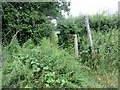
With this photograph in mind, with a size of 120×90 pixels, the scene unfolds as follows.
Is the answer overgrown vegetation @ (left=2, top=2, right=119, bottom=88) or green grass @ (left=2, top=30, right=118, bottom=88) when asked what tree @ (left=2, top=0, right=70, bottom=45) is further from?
green grass @ (left=2, top=30, right=118, bottom=88)

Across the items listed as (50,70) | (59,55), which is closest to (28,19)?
(59,55)

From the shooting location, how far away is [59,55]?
128 inches

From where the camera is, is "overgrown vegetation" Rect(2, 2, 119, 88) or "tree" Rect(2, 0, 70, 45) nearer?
"overgrown vegetation" Rect(2, 2, 119, 88)

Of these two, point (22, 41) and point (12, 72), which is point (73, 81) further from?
point (22, 41)

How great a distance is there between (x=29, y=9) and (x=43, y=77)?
173 cm

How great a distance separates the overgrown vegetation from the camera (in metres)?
3.00

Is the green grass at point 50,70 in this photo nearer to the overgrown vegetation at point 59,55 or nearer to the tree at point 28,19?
the overgrown vegetation at point 59,55

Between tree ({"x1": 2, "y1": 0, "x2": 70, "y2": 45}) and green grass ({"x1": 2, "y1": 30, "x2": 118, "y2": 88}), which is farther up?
tree ({"x1": 2, "y1": 0, "x2": 70, "y2": 45})

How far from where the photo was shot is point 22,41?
4105mm

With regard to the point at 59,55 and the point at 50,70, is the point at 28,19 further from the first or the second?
the point at 50,70

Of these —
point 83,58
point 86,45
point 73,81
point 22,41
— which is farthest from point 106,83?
point 22,41

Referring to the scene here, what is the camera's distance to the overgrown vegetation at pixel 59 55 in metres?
3.00

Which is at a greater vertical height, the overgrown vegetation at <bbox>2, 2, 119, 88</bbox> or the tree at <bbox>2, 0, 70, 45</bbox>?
the tree at <bbox>2, 0, 70, 45</bbox>

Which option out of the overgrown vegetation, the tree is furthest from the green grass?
the tree
